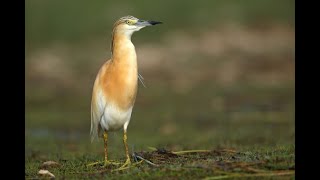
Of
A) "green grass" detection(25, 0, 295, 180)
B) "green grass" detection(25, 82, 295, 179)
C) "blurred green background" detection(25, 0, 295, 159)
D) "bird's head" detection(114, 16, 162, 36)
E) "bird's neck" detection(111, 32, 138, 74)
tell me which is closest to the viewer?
"green grass" detection(25, 82, 295, 179)

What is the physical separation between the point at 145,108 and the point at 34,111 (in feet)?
9.50

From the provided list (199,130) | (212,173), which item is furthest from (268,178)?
(199,130)

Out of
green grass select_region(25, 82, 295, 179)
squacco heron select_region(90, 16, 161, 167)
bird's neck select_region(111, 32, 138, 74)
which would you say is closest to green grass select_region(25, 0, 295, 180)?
green grass select_region(25, 82, 295, 179)

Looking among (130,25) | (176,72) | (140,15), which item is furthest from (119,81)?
(140,15)

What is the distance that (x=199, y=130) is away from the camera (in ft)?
48.6

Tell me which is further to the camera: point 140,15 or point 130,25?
point 140,15

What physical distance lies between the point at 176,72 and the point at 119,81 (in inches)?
590

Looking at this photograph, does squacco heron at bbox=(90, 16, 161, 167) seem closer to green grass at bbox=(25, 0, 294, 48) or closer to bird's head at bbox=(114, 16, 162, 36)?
bird's head at bbox=(114, 16, 162, 36)

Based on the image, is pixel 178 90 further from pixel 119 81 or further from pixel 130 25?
pixel 119 81

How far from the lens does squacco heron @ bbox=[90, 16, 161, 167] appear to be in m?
8.08

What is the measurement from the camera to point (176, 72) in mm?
23062

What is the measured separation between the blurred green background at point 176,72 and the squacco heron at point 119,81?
3.39 m

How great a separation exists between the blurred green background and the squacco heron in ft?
11.1
